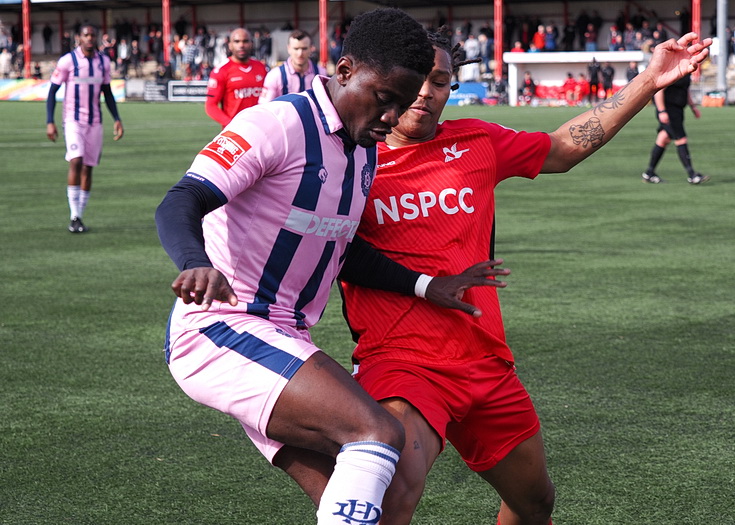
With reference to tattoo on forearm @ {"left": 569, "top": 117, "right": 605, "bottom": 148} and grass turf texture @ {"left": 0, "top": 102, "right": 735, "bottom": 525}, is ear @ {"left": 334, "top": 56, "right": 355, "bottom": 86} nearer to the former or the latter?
tattoo on forearm @ {"left": 569, "top": 117, "right": 605, "bottom": 148}

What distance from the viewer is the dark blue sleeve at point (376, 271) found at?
3572 mm

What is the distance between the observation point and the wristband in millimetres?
3545

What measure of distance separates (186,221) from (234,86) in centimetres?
1135

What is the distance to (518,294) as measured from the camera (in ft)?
28.2

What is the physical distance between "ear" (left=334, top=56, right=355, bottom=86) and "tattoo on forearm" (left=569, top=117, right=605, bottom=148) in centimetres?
119

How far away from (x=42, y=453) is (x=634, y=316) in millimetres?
4278

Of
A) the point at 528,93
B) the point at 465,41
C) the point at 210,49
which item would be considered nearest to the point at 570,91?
the point at 528,93

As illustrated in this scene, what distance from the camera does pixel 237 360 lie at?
9.92 feet

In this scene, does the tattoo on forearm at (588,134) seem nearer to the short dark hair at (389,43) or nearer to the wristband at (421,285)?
the wristband at (421,285)

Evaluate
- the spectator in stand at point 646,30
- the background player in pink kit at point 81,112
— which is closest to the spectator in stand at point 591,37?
the spectator in stand at point 646,30

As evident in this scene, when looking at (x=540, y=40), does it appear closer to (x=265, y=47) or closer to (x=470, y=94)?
(x=470, y=94)

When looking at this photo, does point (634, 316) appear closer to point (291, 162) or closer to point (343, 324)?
point (343, 324)

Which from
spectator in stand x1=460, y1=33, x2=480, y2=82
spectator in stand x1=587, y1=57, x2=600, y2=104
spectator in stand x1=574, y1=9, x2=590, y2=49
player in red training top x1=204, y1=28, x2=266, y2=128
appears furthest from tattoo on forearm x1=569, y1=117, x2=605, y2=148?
spectator in stand x1=574, y1=9, x2=590, y2=49

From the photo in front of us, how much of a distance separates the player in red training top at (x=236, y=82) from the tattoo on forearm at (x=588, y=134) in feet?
32.8
